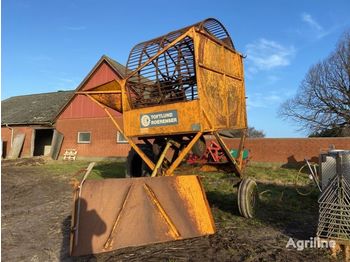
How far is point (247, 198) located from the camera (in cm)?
748

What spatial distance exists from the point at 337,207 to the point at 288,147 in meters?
13.0

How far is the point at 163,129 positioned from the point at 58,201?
4.09 meters

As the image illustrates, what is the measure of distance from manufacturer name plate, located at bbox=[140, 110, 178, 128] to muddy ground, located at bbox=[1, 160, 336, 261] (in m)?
2.40

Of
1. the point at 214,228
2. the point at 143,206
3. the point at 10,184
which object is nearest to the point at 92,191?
→ the point at 143,206

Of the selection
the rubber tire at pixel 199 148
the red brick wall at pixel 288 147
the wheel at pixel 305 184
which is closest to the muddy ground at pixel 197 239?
the wheel at pixel 305 184

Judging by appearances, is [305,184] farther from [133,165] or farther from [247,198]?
[133,165]

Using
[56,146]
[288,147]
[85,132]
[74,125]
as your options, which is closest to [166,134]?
[288,147]

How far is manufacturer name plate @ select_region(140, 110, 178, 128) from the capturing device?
7695 millimetres

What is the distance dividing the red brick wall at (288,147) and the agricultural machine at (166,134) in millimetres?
9487

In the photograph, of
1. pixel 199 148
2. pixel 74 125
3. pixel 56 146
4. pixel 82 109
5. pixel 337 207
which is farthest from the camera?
pixel 56 146

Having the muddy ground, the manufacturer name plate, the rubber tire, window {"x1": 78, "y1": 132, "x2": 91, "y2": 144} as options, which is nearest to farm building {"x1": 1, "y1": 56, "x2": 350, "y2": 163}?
window {"x1": 78, "y1": 132, "x2": 91, "y2": 144}

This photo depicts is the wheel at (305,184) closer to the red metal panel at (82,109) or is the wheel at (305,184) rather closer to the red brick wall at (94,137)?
the red brick wall at (94,137)

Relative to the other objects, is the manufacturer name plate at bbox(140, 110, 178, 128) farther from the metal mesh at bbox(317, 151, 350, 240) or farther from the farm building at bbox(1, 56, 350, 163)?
the farm building at bbox(1, 56, 350, 163)

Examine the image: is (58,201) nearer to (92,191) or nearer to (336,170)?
(92,191)
